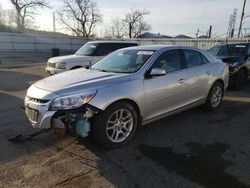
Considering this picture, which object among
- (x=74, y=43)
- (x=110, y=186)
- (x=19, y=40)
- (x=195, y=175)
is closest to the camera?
(x=110, y=186)

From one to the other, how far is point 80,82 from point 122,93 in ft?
2.25

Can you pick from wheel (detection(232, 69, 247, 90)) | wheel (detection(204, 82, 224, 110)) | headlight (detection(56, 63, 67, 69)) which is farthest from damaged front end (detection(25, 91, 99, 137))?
wheel (detection(232, 69, 247, 90))

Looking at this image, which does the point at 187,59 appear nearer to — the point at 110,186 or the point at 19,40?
the point at 110,186

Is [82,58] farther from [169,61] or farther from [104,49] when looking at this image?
[169,61]

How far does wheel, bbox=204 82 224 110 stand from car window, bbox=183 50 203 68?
2.52 ft

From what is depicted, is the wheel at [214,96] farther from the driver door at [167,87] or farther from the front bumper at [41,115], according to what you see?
the front bumper at [41,115]

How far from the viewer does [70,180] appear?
2.99 m

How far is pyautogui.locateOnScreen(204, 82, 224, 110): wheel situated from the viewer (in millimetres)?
5612

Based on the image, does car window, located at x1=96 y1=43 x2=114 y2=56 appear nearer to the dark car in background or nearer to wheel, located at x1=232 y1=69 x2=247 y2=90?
the dark car in background

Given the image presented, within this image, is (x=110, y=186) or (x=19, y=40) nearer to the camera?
(x=110, y=186)

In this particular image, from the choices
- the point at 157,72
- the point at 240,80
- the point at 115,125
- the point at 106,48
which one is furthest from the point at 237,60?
the point at 115,125

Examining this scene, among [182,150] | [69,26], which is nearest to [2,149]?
[182,150]

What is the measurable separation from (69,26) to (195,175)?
47.1m

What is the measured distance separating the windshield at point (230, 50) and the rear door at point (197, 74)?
434cm
